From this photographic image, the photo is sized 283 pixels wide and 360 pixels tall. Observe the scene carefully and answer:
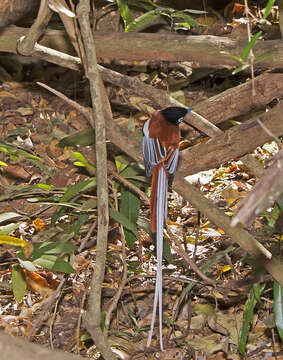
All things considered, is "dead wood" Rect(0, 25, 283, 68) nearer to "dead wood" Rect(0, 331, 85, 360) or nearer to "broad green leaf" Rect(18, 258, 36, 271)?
"broad green leaf" Rect(18, 258, 36, 271)

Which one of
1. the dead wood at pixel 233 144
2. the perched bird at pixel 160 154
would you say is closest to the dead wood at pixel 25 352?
the perched bird at pixel 160 154

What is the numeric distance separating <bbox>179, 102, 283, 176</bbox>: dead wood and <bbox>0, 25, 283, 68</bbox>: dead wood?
0.82ft

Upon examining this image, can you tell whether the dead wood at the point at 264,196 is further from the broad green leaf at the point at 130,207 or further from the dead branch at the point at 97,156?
the broad green leaf at the point at 130,207

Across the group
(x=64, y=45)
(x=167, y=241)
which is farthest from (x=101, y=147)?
(x=64, y=45)

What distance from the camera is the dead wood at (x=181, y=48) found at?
98.7 inches

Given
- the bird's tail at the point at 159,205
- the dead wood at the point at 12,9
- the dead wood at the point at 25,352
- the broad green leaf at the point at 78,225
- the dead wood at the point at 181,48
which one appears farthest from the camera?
the dead wood at the point at 12,9

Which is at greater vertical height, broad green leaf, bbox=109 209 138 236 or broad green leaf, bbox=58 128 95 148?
broad green leaf, bbox=58 128 95 148

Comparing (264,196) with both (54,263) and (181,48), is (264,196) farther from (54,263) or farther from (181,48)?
(181,48)

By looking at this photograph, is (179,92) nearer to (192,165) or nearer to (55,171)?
(55,171)

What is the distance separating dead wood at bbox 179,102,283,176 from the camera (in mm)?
2459

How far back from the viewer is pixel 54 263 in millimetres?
2367

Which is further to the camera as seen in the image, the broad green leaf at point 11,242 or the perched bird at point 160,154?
the broad green leaf at point 11,242

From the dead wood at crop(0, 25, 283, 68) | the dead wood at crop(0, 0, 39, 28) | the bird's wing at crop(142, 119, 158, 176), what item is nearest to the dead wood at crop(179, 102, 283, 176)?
the dead wood at crop(0, 25, 283, 68)

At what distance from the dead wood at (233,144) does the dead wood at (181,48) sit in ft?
0.82
